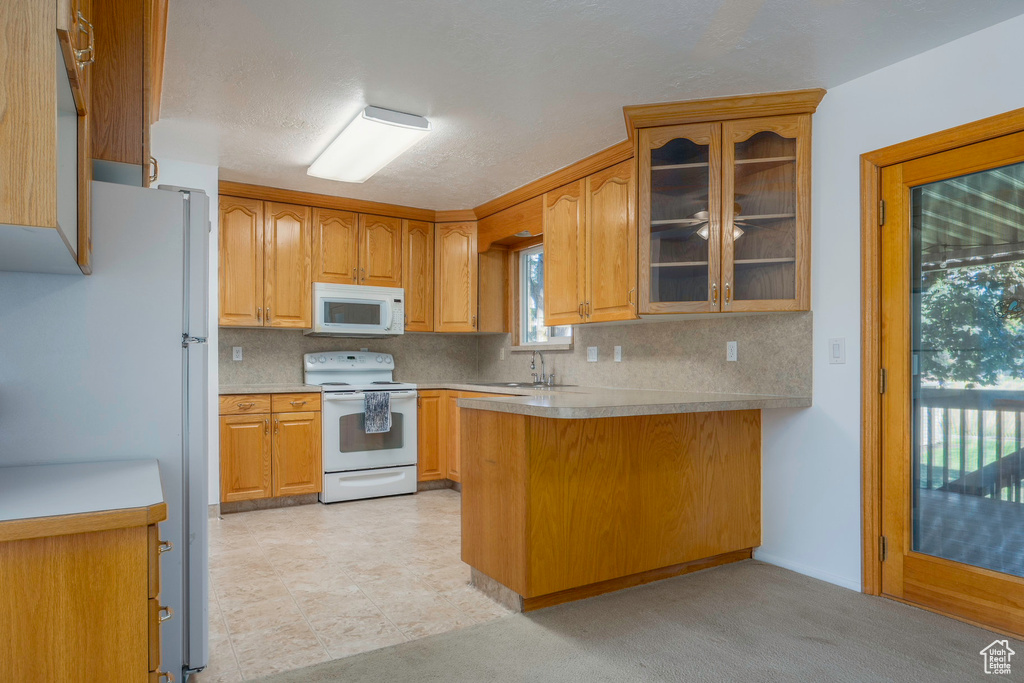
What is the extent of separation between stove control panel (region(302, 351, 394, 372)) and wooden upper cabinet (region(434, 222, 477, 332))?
0.52m

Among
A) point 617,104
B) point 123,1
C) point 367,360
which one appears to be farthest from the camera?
point 367,360

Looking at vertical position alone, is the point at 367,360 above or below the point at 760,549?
above

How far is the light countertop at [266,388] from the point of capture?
4.17 metres

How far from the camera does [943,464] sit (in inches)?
98.6

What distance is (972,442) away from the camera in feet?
7.91

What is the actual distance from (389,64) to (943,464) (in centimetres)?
281

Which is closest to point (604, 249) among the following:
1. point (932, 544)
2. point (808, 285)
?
point (808, 285)

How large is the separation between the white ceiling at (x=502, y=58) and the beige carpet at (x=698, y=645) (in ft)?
7.42

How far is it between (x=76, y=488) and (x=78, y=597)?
0.27m

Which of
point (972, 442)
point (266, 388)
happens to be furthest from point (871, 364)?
point (266, 388)

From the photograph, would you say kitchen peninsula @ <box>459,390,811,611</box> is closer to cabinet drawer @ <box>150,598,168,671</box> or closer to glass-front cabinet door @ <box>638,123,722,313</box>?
glass-front cabinet door @ <box>638,123,722,313</box>

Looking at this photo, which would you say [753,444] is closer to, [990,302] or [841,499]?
[841,499]

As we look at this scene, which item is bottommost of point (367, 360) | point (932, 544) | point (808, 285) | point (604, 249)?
point (932, 544)

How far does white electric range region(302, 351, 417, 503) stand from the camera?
4.44 m
